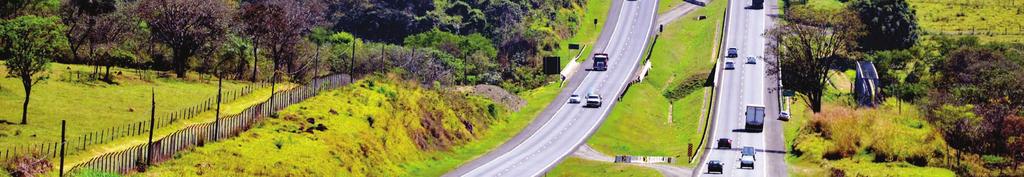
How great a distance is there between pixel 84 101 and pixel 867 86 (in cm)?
8365

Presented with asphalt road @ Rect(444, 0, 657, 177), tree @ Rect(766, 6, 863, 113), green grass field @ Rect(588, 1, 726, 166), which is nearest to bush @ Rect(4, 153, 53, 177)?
asphalt road @ Rect(444, 0, 657, 177)

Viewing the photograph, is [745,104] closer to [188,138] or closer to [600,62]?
[600,62]

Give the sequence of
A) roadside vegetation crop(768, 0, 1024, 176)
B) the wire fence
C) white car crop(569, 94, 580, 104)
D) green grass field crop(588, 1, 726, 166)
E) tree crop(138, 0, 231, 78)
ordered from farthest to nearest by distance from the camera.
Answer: white car crop(569, 94, 580, 104), tree crop(138, 0, 231, 78), green grass field crop(588, 1, 726, 166), roadside vegetation crop(768, 0, 1024, 176), the wire fence

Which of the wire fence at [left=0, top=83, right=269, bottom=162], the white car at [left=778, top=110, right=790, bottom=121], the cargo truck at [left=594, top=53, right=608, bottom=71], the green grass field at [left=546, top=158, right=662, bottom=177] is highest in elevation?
the cargo truck at [left=594, top=53, right=608, bottom=71]

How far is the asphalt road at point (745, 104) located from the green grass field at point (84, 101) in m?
38.6

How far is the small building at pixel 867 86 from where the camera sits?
14946 cm

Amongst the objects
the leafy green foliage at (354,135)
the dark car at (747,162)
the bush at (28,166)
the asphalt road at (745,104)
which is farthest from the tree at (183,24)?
the bush at (28,166)

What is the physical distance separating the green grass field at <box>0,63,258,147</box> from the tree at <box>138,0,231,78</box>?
491 centimetres

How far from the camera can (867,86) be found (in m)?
154

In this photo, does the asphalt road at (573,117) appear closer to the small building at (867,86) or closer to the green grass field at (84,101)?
the green grass field at (84,101)

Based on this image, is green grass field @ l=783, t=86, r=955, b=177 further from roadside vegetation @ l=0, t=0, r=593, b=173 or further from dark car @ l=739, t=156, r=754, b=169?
roadside vegetation @ l=0, t=0, r=593, b=173

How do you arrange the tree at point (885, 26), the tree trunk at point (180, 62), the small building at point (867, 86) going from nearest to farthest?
the tree trunk at point (180, 62) < the small building at point (867, 86) < the tree at point (885, 26)

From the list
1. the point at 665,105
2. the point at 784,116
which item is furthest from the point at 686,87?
the point at 784,116

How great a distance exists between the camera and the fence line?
7488cm
